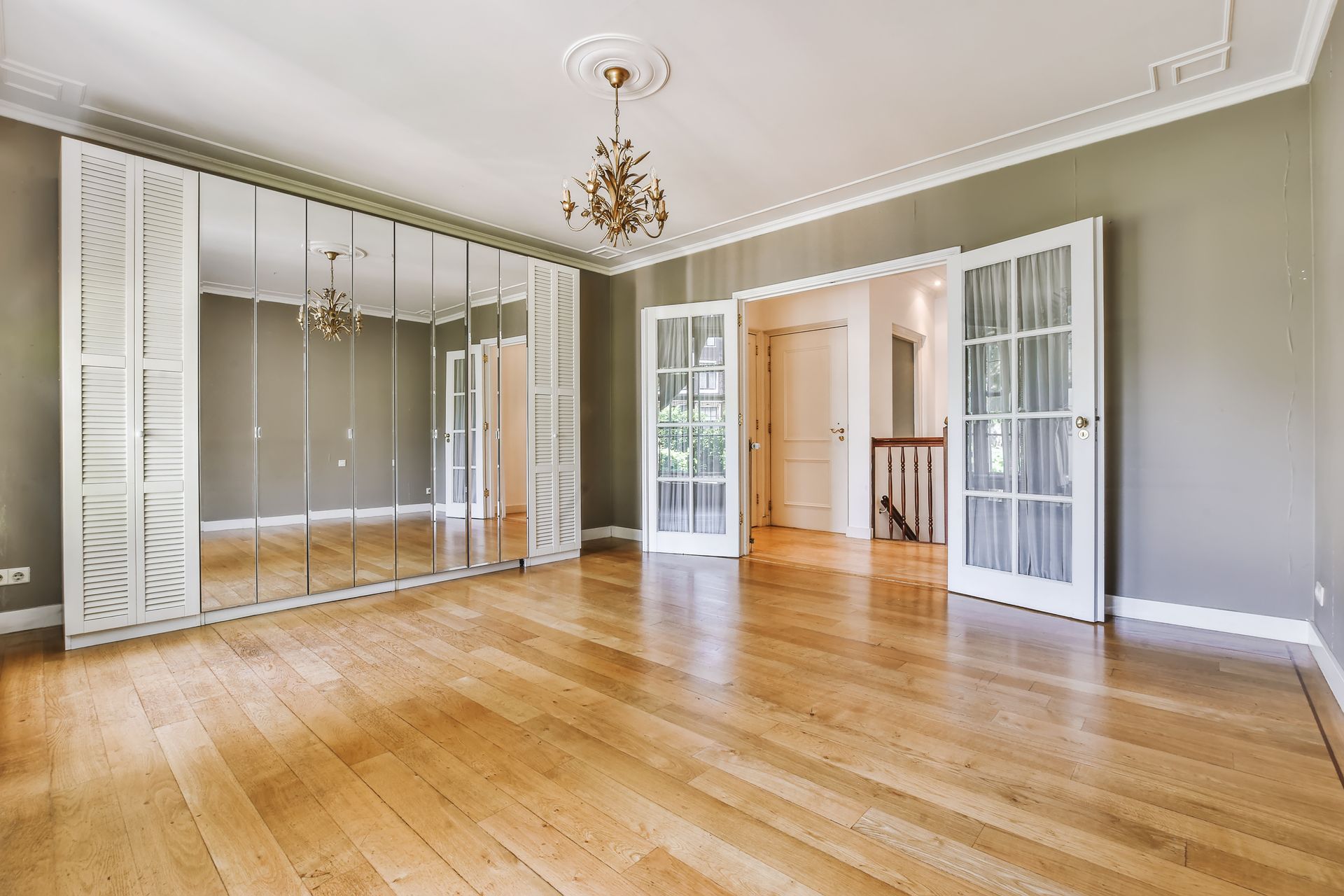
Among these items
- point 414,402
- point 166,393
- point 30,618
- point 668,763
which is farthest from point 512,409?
point 668,763

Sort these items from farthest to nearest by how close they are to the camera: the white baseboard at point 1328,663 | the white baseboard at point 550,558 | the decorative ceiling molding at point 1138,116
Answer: the white baseboard at point 550,558 < the decorative ceiling molding at point 1138,116 < the white baseboard at point 1328,663

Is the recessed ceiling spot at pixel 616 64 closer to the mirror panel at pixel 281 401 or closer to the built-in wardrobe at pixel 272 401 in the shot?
the built-in wardrobe at pixel 272 401

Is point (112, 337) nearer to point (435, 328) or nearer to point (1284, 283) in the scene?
point (435, 328)

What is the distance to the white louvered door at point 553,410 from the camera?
5.08 m

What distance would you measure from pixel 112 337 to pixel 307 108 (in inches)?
63.8

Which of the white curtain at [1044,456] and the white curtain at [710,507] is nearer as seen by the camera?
the white curtain at [1044,456]

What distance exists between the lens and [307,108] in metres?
3.31

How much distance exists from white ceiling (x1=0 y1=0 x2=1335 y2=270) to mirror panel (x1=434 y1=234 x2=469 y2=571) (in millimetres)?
620

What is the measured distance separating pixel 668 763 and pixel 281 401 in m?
3.32

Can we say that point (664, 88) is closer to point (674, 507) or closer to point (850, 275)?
point (850, 275)

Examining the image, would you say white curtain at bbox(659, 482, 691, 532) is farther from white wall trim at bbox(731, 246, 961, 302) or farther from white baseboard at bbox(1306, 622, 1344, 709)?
white baseboard at bbox(1306, 622, 1344, 709)

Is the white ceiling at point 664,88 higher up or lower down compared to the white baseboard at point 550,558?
higher up

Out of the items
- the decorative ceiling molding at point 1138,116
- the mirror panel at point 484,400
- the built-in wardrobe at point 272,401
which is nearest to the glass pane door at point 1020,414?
the decorative ceiling molding at point 1138,116

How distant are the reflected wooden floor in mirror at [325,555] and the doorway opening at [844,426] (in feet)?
8.33
